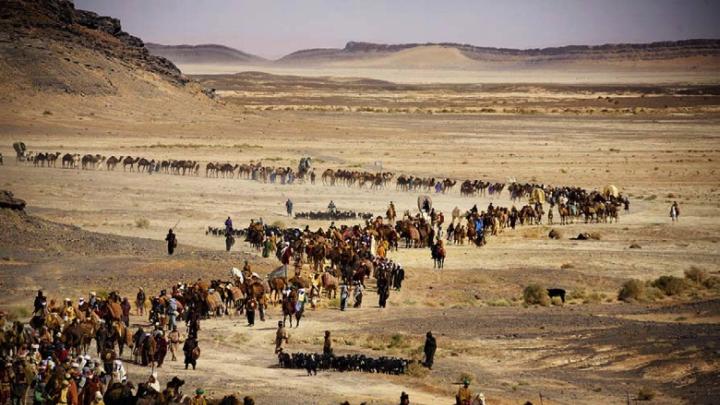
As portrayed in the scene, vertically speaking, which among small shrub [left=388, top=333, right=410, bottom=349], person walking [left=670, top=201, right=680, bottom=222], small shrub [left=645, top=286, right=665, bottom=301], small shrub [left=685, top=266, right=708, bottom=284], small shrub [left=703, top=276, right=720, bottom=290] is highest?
person walking [left=670, top=201, right=680, bottom=222]

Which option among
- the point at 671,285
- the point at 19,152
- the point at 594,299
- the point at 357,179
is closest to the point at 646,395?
the point at 594,299

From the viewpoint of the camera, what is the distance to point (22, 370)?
64.2 ft

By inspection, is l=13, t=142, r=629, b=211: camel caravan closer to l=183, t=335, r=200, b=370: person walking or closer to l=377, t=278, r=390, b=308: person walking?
l=377, t=278, r=390, b=308: person walking

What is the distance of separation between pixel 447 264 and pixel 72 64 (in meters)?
73.7

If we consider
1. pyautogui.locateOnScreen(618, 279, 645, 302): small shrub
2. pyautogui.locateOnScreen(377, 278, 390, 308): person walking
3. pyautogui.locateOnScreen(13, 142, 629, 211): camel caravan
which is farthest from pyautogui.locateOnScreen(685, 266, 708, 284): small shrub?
pyautogui.locateOnScreen(13, 142, 629, 211): camel caravan

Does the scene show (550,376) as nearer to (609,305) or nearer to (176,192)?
(609,305)

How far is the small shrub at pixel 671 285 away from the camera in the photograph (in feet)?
109

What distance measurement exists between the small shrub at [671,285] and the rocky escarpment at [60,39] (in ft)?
245

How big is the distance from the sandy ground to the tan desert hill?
9.50 metres

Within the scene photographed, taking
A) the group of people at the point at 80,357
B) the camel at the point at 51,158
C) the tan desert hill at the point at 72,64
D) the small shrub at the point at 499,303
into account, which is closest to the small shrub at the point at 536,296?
the small shrub at the point at 499,303

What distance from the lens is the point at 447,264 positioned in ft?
121

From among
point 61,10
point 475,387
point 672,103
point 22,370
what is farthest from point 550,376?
point 672,103

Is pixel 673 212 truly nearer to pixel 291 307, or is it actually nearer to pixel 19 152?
pixel 291 307

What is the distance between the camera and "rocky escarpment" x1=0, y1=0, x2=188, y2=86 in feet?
334
